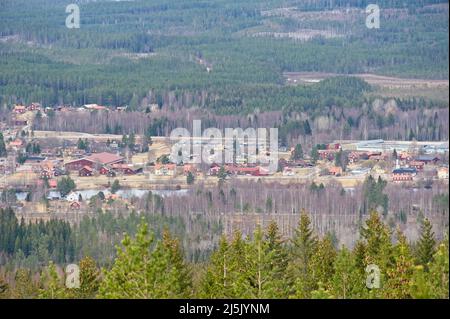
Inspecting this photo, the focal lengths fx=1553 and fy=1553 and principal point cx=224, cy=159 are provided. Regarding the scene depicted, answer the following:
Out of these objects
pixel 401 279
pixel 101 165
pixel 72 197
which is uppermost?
pixel 401 279

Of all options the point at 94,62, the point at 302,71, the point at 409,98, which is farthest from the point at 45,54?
the point at 409,98

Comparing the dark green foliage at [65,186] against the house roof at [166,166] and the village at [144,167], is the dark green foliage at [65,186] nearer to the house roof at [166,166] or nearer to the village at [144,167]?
the village at [144,167]

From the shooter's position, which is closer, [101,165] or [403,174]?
[403,174]

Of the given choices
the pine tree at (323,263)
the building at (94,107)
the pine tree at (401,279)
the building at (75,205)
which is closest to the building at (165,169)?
the building at (75,205)

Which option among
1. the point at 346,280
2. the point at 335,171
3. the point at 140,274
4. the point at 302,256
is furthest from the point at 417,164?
the point at 140,274

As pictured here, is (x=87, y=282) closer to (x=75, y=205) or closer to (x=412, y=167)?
(x=75, y=205)

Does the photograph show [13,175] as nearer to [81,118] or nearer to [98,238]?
[81,118]

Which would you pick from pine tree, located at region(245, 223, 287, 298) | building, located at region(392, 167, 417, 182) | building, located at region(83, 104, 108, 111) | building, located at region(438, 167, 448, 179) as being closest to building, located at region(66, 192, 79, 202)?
building, located at region(392, 167, 417, 182)

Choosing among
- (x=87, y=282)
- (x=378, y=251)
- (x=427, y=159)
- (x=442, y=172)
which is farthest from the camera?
(x=427, y=159)
